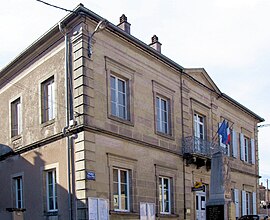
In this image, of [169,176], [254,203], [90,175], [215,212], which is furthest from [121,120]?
[254,203]

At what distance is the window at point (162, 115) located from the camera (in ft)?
68.5

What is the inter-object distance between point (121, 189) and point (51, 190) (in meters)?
2.62


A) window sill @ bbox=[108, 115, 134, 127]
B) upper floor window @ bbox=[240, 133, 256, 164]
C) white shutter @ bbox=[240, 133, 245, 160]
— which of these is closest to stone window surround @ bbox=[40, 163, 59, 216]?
window sill @ bbox=[108, 115, 134, 127]

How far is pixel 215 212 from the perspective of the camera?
1534 cm

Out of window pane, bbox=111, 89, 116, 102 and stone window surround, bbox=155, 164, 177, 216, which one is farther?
stone window surround, bbox=155, 164, 177, 216

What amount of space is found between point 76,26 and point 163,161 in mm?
6984

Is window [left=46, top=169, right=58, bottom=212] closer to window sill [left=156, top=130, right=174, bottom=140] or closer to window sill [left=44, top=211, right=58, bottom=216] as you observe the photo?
window sill [left=44, top=211, right=58, bottom=216]

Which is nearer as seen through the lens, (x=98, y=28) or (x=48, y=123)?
(x=98, y=28)

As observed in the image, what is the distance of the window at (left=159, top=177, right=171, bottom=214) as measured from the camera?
2017cm

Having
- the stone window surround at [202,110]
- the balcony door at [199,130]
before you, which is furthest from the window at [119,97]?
the stone window surround at [202,110]

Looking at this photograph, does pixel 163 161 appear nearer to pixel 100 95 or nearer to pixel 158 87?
pixel 158 87

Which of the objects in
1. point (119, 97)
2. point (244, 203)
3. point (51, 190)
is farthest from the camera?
point (244, 203)

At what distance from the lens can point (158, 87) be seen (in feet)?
68.3

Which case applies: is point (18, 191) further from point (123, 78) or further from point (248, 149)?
point (248, 149)
